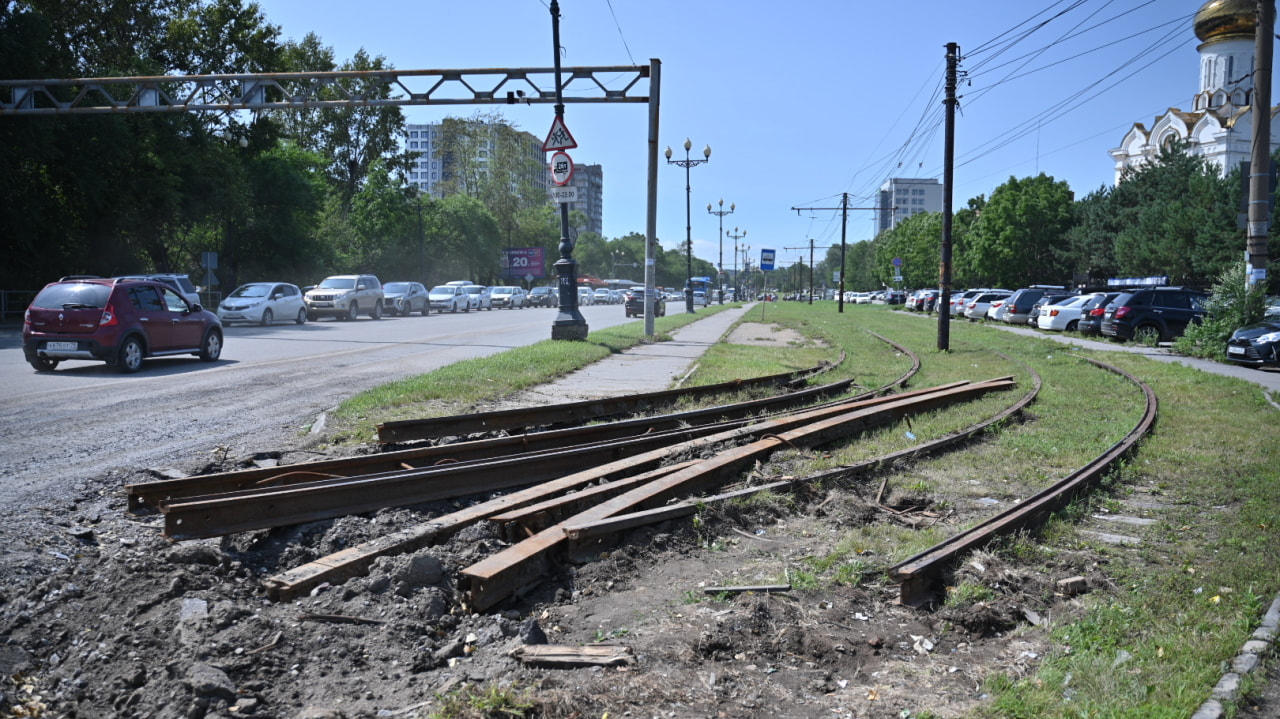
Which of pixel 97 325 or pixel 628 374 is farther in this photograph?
pixel 628 374

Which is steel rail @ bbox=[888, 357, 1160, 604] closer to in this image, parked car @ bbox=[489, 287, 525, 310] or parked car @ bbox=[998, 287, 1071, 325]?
parked car @ bbox=[998, 287, 1071, 325]

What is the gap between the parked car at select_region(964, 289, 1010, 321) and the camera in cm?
4356

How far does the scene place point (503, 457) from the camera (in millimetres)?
7105

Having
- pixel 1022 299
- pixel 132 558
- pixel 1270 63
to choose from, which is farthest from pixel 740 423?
pixel 1022 299

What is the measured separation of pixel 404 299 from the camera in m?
41.8

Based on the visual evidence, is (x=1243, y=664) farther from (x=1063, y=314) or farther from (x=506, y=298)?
(x=506, y=298)

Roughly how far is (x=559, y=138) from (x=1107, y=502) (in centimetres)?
1551

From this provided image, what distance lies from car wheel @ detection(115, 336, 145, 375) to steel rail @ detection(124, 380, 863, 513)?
9.03m

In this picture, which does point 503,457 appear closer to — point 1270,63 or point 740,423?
point 740,423

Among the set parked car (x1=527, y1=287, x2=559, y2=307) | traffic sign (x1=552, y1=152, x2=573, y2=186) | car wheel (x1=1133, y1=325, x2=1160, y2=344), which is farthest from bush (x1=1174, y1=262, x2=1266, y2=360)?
parked car (x1=527, y1=287, x2=559, y2=307)

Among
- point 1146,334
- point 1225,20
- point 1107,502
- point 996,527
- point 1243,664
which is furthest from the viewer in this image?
point 1225,20

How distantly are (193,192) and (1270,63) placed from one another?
3725cm

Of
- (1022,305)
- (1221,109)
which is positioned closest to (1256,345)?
(1022,305)

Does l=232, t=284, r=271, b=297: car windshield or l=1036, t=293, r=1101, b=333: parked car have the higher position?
l=232, t=284, r=271, b=297: car windshield
